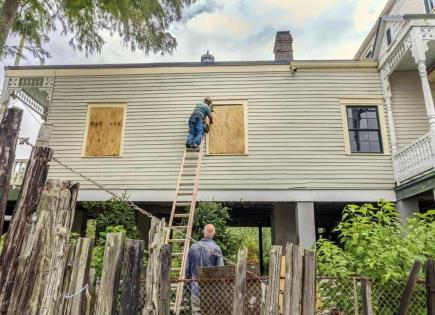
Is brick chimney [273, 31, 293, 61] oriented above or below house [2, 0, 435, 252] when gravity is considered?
above

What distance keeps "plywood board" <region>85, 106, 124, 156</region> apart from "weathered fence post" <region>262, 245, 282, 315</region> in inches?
302

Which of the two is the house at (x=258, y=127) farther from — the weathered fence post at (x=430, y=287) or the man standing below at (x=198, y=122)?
the weathered fence post at (x=430, y=287)

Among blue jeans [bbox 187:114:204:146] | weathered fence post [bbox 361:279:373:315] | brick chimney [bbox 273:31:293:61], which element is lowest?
weathered fence post [bbox 361:279:373:315]

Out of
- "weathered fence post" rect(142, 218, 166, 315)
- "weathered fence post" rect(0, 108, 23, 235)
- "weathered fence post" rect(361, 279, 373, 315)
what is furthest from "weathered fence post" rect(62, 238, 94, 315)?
"weathered fence post" rect(361, 279, 373, 315)

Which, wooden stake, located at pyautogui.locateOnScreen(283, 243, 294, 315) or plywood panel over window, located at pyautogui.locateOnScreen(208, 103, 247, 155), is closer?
wooden stake, located at pyautogui.locateOnScreen(283, 243, 294, 315)

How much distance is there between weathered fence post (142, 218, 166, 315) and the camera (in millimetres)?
2738

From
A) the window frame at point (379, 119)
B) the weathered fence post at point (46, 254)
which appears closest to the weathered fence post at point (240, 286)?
the weathered fence post at point (46, 254)

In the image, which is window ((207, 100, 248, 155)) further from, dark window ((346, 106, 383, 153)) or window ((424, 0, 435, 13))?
window ((424, 0, 435, 13))

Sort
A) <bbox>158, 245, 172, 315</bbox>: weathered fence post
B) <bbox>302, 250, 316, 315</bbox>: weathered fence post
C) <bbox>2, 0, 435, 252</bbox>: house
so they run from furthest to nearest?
<bbox>2, 0, 435, 252</bbox>: house → <bbox>302, 250, 316, 315</bbox>: weathered fence post → <bbox>158, 245, 172, 315</bbox>: weathered fence post

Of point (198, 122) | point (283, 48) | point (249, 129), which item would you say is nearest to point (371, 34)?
point (283, 48)

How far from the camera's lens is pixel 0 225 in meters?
2.19

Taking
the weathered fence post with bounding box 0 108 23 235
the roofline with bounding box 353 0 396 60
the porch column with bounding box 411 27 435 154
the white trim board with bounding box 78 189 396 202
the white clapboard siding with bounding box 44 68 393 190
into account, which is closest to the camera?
the weathered fence post with bounding box 0 108 23 235

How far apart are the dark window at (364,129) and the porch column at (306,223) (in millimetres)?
2231

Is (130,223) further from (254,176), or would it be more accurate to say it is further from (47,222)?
(47,222)
